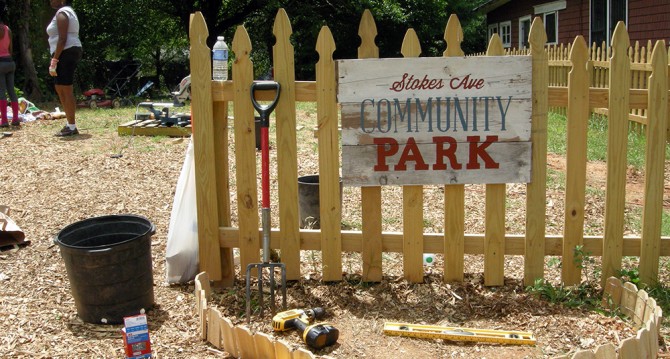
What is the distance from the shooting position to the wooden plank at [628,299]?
3738 mm

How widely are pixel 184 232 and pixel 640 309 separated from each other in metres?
2.73

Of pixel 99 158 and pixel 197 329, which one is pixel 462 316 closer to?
pixel 197 329

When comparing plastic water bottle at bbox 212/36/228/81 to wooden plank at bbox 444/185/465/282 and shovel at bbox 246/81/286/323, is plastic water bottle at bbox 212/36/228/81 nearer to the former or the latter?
shovel at bbox 246/81/286/323

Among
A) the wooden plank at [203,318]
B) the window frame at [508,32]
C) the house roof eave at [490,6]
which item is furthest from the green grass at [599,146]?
the window frame at [508,32]

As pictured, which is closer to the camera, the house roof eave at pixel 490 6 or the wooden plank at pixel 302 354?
the wooden plank at pixel 302 354

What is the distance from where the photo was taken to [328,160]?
413cm

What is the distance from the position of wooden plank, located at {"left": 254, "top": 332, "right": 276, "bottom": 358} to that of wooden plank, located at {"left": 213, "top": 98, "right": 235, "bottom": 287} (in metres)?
1.33

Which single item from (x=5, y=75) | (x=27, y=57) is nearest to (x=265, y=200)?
(x=5, y=75)

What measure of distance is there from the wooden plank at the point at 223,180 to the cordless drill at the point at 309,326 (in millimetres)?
833

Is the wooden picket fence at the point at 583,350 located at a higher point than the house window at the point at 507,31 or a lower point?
lower

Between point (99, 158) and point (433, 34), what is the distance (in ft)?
73.4

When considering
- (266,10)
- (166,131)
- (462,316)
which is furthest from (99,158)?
(266,10)

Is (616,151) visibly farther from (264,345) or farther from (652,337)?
(264,345)

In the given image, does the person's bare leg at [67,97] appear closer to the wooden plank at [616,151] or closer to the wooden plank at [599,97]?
the wooden plank at [599,97]
